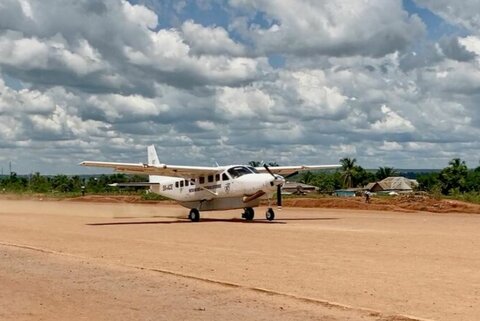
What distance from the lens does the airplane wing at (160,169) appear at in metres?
37.1

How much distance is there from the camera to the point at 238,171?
37500 millimetres

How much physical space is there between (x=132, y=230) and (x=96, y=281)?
16.6 metres

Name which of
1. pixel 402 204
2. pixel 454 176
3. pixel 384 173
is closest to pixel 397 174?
pixel 384 173

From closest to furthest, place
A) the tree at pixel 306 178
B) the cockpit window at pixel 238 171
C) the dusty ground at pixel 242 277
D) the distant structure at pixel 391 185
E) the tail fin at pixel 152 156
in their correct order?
the dusty ground at pixel 242 277 < the cockpit window at pixel 238 171 < the tail fin at pixel 152 156 < the distant structure at pixel 391 185 < the tree at pixel 306 178

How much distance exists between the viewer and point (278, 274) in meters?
15.1

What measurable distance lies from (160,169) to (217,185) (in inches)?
132

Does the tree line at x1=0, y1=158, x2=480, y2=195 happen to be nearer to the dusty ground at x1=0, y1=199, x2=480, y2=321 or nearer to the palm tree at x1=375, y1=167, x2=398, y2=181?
the palm tree at x1=375, y1=167, x2=398, y2=181

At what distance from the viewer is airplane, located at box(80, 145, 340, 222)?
3578cm

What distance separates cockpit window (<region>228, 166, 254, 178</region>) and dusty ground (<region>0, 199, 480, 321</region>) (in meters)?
11.3

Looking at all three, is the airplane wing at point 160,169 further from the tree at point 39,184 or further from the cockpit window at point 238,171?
the tree at point 39,184

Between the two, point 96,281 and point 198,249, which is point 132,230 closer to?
point 198,249

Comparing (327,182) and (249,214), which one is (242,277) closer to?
(249,214)

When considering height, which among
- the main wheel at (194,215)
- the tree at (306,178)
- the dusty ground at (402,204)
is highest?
the tree at (306,178)

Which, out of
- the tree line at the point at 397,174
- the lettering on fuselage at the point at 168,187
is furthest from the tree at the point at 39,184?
the lettering on fuselage at the point at 168,187
